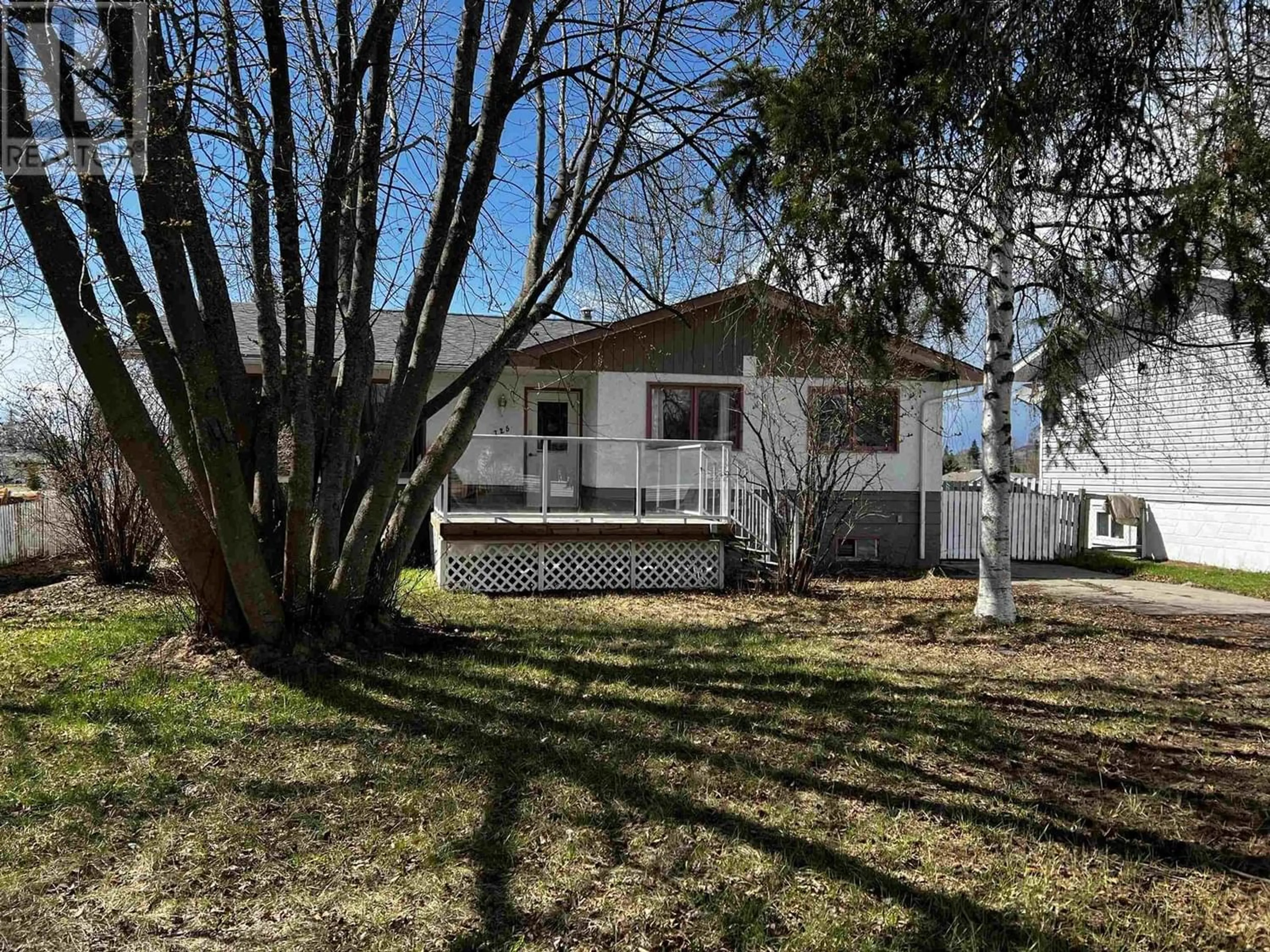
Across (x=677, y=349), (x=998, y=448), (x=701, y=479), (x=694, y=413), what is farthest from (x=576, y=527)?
(x=998, y=448)

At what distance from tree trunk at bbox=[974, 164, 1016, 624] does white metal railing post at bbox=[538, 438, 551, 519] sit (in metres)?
5.23

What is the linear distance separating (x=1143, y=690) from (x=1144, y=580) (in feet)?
25.3

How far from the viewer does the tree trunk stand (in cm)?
805

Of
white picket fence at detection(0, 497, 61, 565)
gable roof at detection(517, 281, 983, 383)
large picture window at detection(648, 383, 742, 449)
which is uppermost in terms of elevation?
gable roof at detection(517, 281, 983, 383)

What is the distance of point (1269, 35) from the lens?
358 cm

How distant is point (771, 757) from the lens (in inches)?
167

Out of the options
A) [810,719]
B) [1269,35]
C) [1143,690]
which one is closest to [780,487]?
[1143,690]

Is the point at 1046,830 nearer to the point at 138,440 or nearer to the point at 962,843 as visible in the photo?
the point at 962,843

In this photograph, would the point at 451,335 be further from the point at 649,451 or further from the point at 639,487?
the point at 639,487

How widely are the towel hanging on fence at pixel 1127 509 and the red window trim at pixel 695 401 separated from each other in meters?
7.69

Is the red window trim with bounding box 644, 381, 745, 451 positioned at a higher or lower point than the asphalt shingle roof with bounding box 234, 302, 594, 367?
lower

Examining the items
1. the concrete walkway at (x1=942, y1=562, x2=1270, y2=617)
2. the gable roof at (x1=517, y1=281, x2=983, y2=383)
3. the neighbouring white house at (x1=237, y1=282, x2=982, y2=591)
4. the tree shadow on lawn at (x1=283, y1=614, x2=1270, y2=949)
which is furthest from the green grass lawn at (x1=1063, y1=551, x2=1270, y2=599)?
the tree shadow on lawn at (x1=283, y1=614, x2=1270, y2=949)

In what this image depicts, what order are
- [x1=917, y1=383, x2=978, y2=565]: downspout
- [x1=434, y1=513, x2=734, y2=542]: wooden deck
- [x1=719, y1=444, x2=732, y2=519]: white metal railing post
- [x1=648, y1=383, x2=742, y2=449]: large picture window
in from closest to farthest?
[x1=434, y1=513, x2=734, y2=542]: wooden deck < [x1=719, y1=444, x2=732, y2=519]: white metal railing post < [x1=648, y1=383, x2=742, y2=449]: large picture window < [x1=917, y1=383, x2=978, y2=565]: downspout

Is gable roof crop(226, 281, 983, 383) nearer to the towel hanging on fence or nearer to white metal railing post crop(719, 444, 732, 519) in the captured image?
white metal railing post crop(719, 444, 732, 519)
